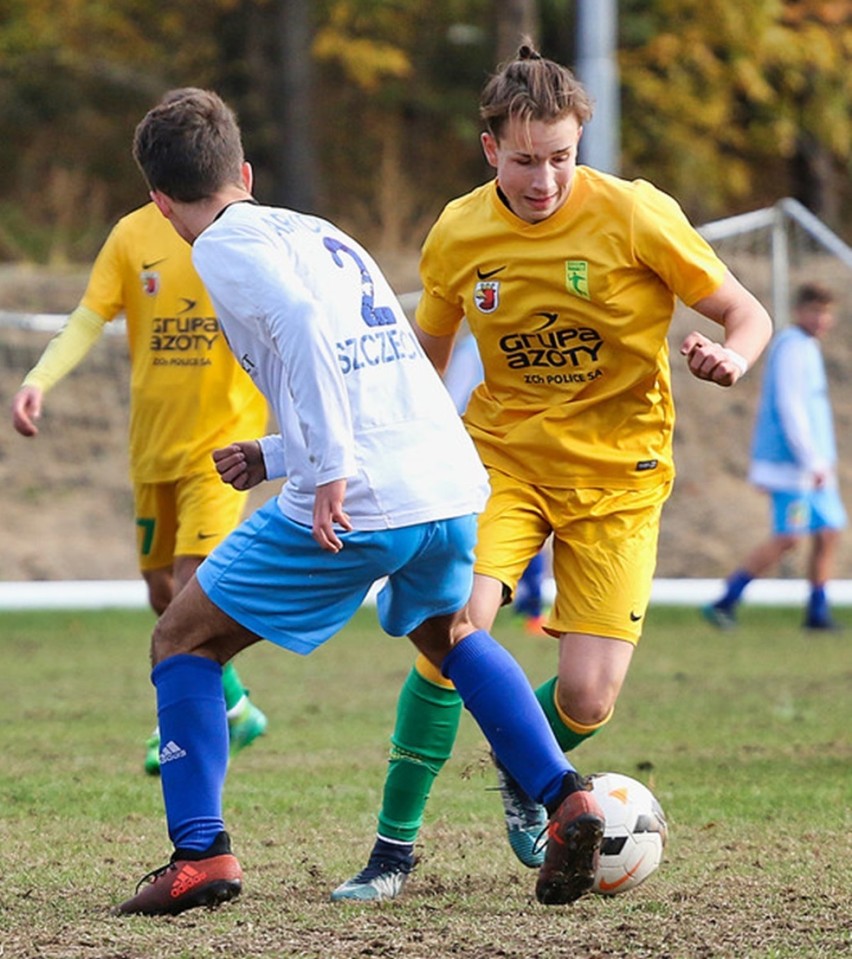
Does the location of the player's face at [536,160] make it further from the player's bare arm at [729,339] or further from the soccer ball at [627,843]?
the soccer ball at [627,843]

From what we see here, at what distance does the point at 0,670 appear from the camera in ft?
35.4

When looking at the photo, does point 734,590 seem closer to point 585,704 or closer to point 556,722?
point 556,722

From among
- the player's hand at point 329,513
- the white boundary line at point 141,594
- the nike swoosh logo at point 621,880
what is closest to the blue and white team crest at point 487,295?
the player's hand at point 329,513

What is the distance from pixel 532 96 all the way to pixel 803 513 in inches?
334

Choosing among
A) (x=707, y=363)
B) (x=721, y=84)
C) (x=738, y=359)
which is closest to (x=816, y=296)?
(x=738, y=359)

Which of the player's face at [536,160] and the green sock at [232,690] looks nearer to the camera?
the player's face at [536,160]

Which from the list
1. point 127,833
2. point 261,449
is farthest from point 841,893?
point 127,833

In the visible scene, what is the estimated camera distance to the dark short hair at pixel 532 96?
199 inches

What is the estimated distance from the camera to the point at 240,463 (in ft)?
15.9

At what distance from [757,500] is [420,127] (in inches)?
441

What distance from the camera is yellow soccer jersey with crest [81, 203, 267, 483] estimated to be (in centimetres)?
746

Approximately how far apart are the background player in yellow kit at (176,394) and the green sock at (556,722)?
7.21 feet

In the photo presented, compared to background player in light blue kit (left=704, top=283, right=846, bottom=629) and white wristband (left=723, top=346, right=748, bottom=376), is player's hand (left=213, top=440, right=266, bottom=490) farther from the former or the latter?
background player in light blue kit (left=704, top=283, right=846, bottom=629)

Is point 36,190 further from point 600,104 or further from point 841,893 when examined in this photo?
point 841,893
